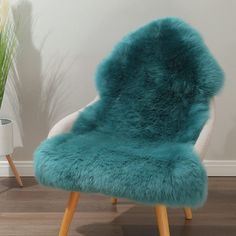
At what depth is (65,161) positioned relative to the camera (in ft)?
5.40

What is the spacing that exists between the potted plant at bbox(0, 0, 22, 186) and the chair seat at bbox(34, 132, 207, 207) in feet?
2.05

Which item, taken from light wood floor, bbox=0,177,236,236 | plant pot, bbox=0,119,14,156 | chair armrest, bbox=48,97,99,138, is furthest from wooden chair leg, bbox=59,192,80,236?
plant pot, bbox=0,119,14,156

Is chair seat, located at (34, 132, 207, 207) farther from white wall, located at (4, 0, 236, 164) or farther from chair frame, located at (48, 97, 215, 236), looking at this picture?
white wall, located at (4, 0, 236, 164)

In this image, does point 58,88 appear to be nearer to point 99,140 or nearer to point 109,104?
point 109,104

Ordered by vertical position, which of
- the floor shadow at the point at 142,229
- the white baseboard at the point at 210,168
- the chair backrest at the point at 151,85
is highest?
the chair backrest at the point at 151,85

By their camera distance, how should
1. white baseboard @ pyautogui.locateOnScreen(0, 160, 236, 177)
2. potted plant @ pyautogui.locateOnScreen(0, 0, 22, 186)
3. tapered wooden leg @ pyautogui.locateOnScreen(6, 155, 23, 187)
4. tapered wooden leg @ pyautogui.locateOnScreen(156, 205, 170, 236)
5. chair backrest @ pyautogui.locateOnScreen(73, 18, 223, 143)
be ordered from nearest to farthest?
tapered wooden leg @ pyautogui.locateOnScreen(156, 205, 170, 236)
chair backrest @ pyautogui.locateOnScreen(73, 18, 223, 143)
potted plant @ pyautogui.locateOnScreen(0, 0, 22, 186)
tapered wooden leg @ pyautogui.locateOnScreen(6, 155, 23, 187)
white baseboard @ pyautogui.locateOnScreen(0, 160, 236, 177)

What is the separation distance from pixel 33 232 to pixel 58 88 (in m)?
0.92

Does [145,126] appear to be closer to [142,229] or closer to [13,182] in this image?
[142,229]

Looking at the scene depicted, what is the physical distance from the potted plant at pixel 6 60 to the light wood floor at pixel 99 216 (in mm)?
248

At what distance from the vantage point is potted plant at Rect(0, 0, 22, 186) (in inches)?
87.4

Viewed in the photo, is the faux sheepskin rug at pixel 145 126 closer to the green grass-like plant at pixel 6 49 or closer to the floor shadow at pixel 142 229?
the floor shadow at pixel 142 229

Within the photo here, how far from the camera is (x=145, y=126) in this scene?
2.04 metres

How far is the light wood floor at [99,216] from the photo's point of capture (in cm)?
200

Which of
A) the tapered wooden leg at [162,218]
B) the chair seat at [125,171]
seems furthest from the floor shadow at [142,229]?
the chair seat at [125,171]
